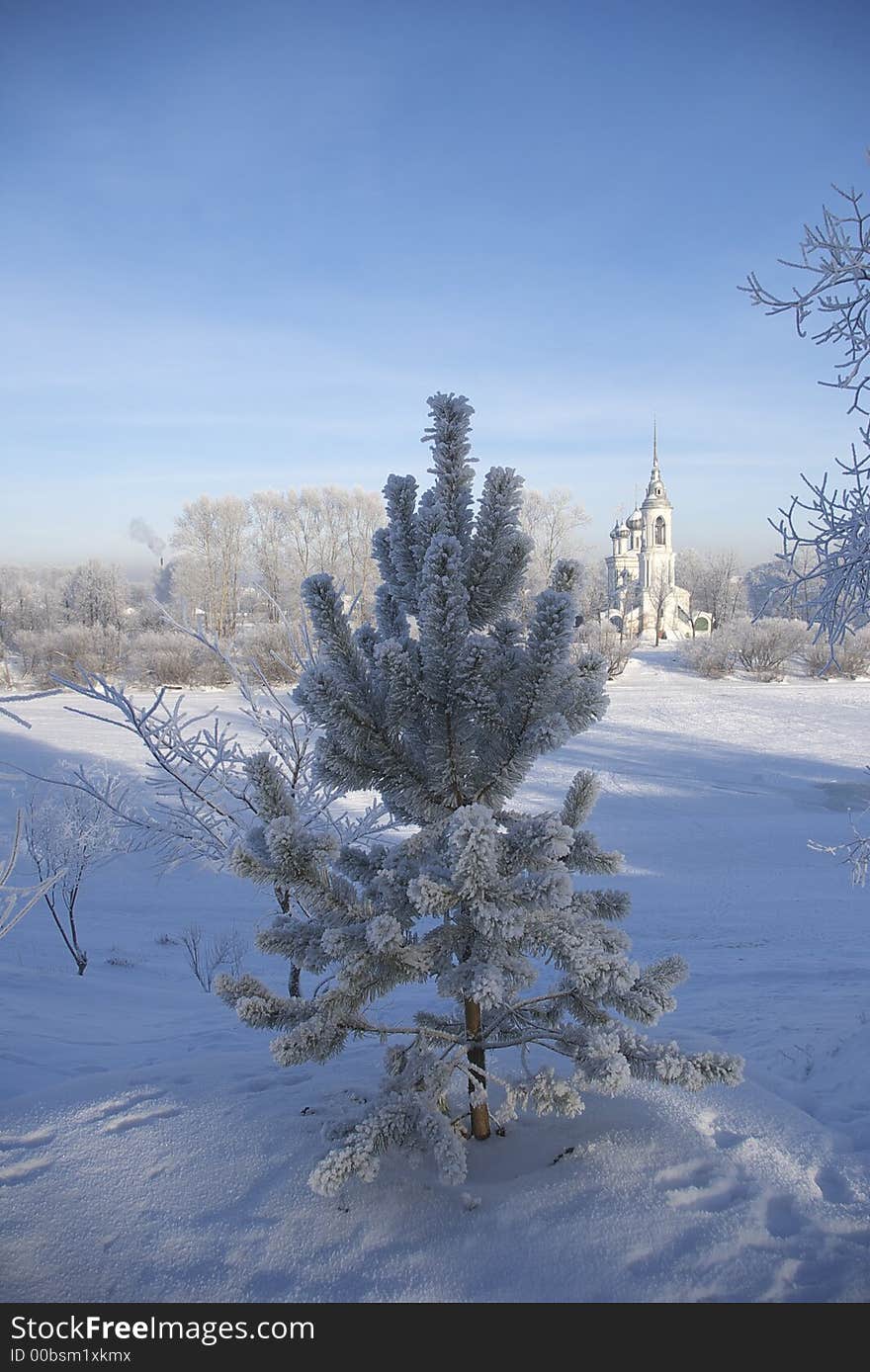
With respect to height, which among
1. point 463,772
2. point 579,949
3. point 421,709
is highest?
point 421,709

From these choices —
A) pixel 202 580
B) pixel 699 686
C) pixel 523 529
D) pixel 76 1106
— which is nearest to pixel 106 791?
pixel 76 1106

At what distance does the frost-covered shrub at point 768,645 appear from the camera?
44.4 meters

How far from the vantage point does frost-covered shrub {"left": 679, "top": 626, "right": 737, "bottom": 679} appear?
45500 millimetres

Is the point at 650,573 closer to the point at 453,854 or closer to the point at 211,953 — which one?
the point at 211,953

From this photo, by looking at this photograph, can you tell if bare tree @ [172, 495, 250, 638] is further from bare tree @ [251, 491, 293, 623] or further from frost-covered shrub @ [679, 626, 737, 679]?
frost-covered shrub @ [679, 626, 737, 679]

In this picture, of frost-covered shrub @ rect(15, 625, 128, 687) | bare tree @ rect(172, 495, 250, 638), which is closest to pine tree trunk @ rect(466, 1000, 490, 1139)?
frost-covered shrub @ rect(15, 625, 128, 687)

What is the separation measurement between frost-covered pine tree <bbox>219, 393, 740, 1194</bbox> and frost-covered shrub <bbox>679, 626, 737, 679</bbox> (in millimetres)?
44971

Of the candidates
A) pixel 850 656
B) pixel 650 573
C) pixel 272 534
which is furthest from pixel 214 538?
pixel 650 573

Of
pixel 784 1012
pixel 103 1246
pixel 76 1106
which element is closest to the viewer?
pixel 103 1246

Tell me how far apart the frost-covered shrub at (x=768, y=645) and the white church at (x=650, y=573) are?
3018 centimetres

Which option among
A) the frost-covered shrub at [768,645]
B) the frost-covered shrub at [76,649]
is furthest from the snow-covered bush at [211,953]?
the frost-covered shrub at [768,645]

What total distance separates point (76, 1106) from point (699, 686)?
42344mm
